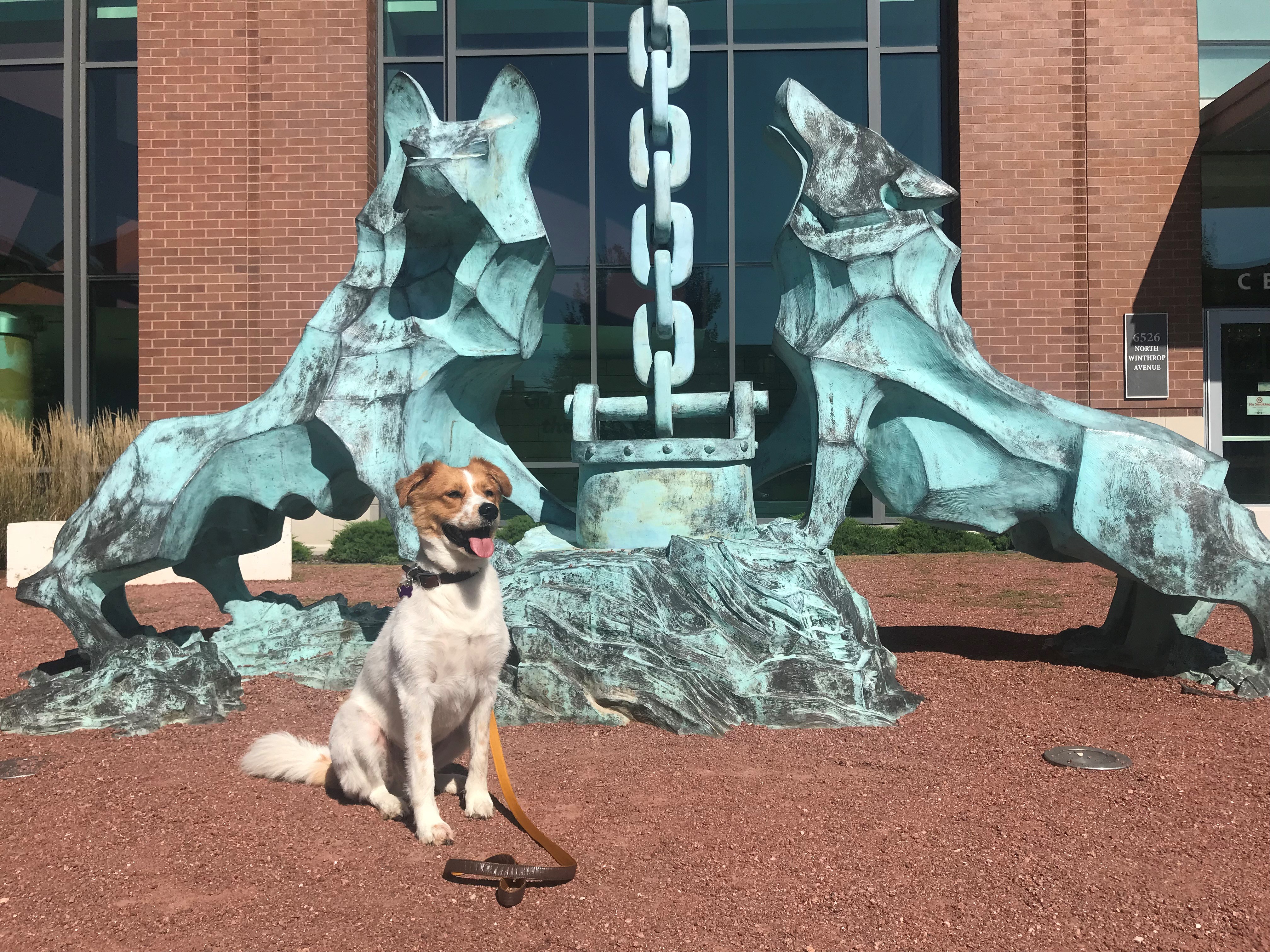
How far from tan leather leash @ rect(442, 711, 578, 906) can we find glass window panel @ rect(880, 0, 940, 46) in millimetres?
11963

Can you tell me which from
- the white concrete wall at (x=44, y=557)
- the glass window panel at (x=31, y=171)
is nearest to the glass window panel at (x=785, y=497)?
the white concrete wall at (x=44, y=557)

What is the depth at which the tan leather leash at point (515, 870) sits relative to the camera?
108 inches

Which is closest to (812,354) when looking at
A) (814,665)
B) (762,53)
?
(814,665)

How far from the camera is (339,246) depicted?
38.0ft

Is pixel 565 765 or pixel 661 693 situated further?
pixel 661 693

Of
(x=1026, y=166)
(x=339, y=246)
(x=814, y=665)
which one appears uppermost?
(x=1026, y=166)

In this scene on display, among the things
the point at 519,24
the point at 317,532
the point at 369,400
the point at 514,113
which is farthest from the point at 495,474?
the point at 519,24

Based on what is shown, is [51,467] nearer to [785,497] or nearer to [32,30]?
[32,30]

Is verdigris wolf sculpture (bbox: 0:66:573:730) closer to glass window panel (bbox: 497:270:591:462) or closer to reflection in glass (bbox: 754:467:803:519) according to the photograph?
glass window panel (bbox: 497:270:591:462)

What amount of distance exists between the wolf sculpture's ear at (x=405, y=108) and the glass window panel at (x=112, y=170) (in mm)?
9072

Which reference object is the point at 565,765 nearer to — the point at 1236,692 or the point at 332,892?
the point at 332,892

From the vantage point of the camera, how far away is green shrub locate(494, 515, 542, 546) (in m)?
10.1

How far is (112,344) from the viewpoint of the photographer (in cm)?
1279

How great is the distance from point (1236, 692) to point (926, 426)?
6.13 ft
